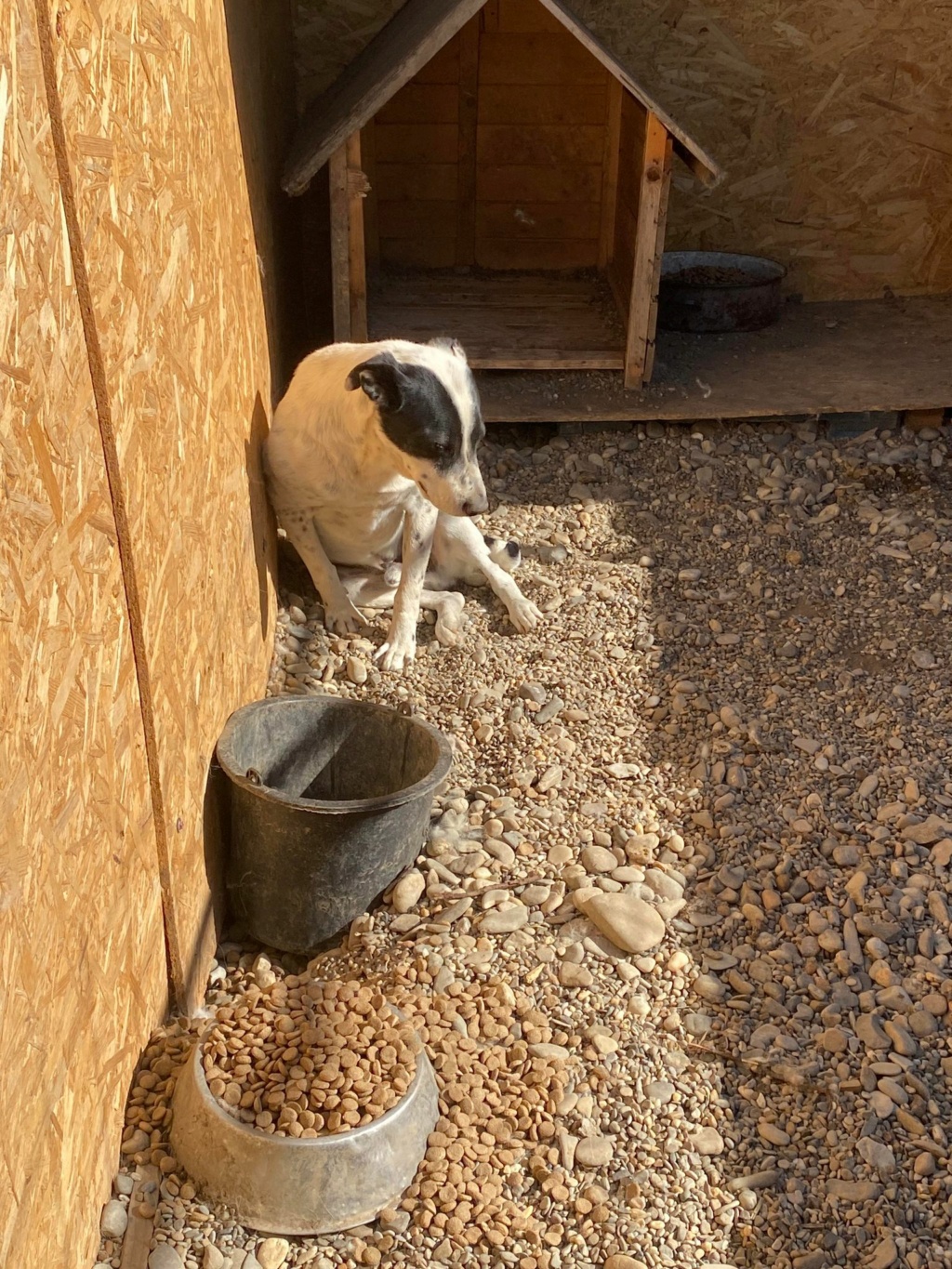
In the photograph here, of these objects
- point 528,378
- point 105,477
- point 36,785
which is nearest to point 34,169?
point 105,477

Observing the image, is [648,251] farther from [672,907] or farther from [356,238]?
[672,907]

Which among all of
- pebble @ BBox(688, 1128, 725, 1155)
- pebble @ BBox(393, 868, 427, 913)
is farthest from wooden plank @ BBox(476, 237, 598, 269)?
pebble @ BBox(688, 1128, 725, 1155)

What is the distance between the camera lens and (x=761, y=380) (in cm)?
553

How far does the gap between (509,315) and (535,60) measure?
1343 millimetres

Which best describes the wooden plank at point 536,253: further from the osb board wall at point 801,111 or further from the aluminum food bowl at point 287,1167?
the aluminum food bowl at point 287,1167

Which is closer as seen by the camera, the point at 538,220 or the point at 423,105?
the point at 423,105

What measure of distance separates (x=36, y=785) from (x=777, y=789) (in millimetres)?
2338

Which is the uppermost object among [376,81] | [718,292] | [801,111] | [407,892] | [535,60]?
[376,81]

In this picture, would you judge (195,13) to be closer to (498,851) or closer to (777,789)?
(498,851)

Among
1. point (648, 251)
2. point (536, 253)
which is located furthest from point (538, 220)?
point (648, 251)

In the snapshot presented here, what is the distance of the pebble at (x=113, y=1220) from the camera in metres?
2.26

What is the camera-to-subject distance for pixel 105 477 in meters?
2.16

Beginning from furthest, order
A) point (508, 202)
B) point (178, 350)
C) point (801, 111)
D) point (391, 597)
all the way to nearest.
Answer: point (508, 202) → point (801, 111) → point (391, 597) → point (178, 350)

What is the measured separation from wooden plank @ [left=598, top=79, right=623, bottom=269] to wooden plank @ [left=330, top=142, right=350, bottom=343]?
1795mm
